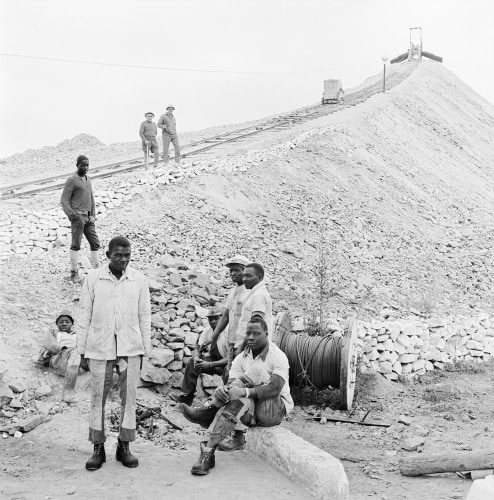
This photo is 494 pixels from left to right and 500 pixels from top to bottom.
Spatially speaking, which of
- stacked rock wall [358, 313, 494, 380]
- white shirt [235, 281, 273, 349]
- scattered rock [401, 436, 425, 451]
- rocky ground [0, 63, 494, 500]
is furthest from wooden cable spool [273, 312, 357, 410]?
stacked rock wall [358, 313, 494, 380]

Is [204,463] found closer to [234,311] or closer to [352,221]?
[234,311]

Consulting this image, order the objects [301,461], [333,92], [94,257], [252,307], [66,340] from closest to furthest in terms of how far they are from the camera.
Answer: [301,461], [252,307], [66,340], [94,257], [333,92]

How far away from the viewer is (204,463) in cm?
574

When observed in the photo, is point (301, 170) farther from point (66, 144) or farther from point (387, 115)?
point (66, 144)

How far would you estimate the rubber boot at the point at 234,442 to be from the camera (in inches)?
250

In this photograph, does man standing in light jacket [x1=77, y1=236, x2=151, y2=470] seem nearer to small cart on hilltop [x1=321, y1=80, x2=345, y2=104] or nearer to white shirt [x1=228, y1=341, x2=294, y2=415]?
white shirt [x1=228, y1=341, x2=294, y2=415]

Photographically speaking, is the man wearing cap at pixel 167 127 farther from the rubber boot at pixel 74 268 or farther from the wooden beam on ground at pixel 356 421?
the wooden beam on ground at pixel 356 421

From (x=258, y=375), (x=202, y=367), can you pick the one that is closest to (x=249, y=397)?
(x=258, y=375)

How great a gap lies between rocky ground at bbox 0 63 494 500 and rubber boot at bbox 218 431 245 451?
79cm

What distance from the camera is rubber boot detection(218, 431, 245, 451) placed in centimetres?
634

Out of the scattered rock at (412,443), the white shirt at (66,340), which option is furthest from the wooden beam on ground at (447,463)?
the white shirt at (66,340)

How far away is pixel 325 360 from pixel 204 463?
3.21 m

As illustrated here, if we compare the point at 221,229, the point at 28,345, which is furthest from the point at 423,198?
the point at 28,345

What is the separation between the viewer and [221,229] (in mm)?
13000
